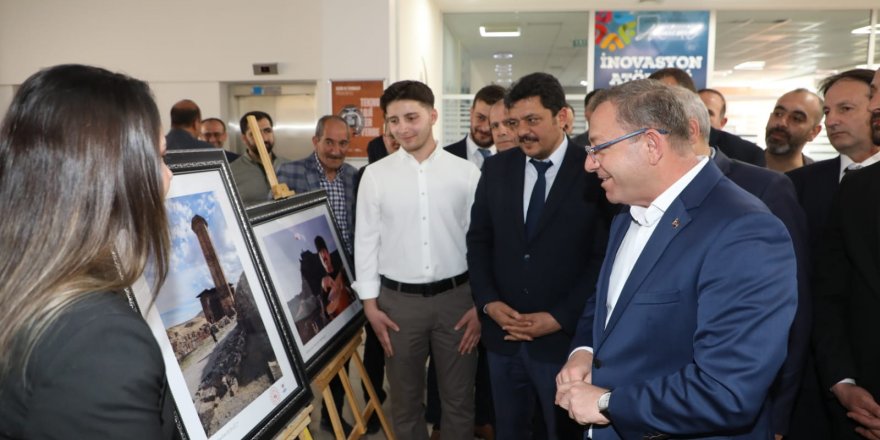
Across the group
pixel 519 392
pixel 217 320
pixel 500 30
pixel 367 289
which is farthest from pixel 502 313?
pixel 500 30

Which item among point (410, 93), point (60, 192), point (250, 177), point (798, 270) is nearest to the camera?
point (60, 192)

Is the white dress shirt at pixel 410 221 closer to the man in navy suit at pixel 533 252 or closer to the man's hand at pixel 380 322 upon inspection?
the man's hand at pixel 380 322

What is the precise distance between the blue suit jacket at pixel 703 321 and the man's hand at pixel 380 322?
1294mm

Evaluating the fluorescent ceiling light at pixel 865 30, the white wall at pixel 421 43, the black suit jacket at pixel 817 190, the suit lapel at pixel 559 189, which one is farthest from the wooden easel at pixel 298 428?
the fluorescent ceiling light at pixel 865 30

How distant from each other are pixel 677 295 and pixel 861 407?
109 cm

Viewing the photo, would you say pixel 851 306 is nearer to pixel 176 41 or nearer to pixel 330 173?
pixel 330 173

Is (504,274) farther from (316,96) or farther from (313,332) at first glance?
A: (316,96)

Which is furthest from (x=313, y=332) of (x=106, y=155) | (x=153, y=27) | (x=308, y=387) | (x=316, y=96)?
(x=153, y=27)

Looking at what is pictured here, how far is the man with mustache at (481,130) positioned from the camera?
3.85 m

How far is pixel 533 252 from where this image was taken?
2271 mm

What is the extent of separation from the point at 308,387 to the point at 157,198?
1109 mm

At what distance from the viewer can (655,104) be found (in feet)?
4.43

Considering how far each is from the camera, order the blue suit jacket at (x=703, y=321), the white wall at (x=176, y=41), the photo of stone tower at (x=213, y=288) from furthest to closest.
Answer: the white wall at (x=176, y=41)
the photo of stone tower at (x=213, y=288)
the blue suit jacket at (x=703, y=321)

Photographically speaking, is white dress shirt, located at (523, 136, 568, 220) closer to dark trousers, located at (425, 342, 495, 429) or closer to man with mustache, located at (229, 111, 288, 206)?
dark trousers, located at (425, 342, 495, 429)
